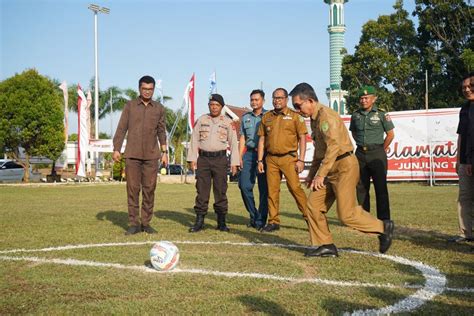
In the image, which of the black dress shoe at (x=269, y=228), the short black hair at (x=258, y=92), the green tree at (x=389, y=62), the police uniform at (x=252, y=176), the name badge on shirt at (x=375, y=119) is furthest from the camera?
the green tree at (x=389, y=62)

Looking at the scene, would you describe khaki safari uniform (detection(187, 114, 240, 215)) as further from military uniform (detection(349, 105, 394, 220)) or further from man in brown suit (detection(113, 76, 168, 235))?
military uniform (detection(349, 105, 394, 220))

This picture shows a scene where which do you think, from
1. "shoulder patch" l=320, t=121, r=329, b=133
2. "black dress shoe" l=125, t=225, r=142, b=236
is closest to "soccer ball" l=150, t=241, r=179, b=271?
"shoulder patch" l=320, t=121, r=329, b=133

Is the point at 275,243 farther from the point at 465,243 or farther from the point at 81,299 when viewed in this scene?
the point at 81,299

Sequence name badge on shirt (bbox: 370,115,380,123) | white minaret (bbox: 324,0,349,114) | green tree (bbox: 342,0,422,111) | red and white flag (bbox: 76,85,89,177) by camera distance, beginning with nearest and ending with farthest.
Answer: name badge on shirt (bbox: 370,115,380,123)
red and white flag (bbox: 76,85,89,177)
green tree (bbox: 342,0,422,111)
white minaret (bbox: 324,0,349,114)

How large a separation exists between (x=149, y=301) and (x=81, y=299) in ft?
1.80

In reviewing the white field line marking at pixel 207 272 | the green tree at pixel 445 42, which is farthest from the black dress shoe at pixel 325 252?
the green tree at pixel 445 42

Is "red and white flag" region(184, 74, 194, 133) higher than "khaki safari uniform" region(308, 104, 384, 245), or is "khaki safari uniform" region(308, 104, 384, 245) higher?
"red and white flag" region(184, 74, 194, 133)

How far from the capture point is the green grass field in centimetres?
409

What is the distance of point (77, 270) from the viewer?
5.43 meters

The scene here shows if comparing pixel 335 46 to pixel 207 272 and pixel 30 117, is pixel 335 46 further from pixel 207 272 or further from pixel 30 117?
pixel 207 272

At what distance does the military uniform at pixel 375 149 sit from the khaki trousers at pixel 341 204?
214cm

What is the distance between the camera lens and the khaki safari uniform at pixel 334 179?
589 centimetres

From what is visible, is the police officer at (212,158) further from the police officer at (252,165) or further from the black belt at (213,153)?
the police officer at (252,165)

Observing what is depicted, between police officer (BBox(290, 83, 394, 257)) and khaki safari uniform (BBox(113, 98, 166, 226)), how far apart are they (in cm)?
304
